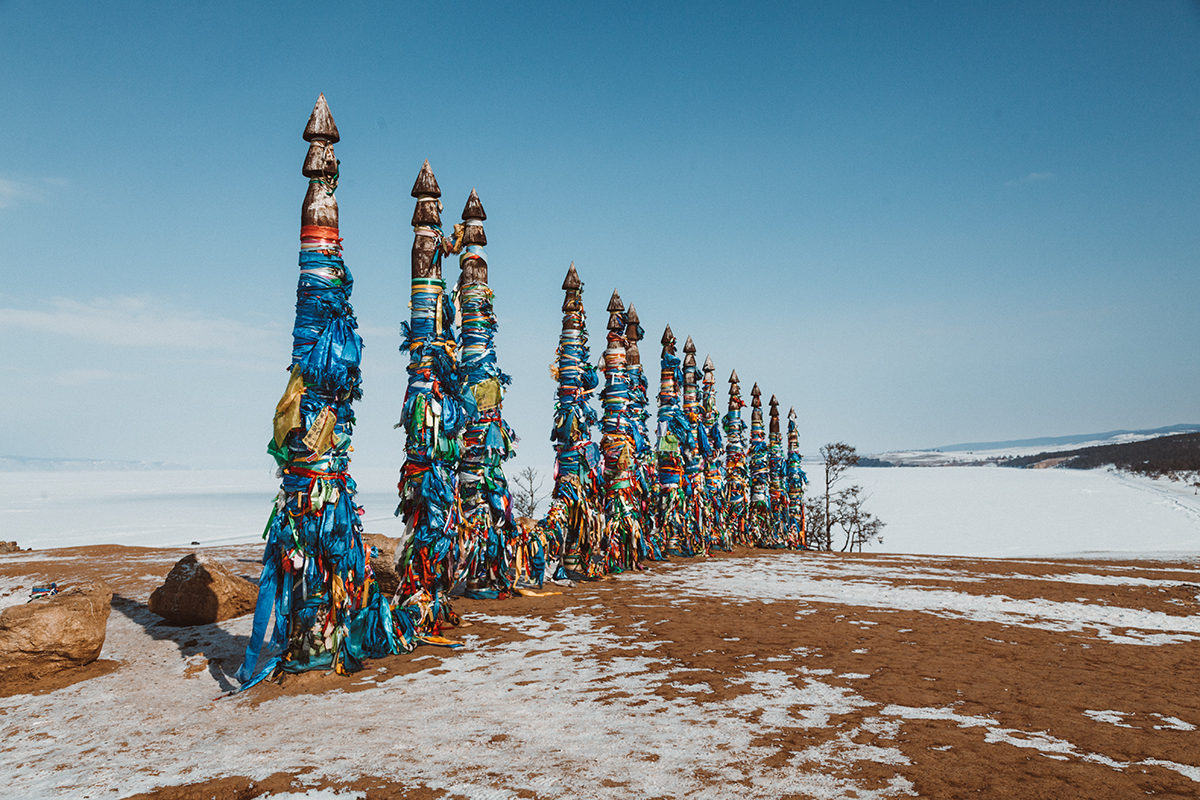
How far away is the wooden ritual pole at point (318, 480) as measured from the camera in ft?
22.3

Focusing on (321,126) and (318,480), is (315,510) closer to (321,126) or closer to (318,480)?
(318,480)

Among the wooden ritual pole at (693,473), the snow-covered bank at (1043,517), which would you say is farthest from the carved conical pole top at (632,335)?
the snow-covered bank at (1043,517)

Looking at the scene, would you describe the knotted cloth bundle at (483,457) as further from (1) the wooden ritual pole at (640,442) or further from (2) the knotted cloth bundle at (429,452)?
(1) the wooden ritual pole at (640,442)

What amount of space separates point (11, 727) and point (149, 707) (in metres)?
1.07

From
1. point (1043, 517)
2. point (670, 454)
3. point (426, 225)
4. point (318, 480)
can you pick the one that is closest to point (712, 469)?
point (670, 454)

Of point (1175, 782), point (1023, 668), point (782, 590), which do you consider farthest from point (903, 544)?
point (1175, 782)

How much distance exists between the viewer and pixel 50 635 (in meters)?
6.98

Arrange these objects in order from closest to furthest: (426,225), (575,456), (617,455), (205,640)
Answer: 1. (205,640)
2. (426,225)
3. (575,456)
4. (617,455)

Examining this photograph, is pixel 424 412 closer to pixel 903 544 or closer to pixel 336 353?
pixel 336 353

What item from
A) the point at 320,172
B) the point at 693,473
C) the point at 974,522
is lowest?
the point at 974,522

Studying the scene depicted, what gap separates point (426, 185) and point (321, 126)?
7.59 feet

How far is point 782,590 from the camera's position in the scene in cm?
1165

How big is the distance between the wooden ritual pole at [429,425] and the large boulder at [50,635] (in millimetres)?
3445

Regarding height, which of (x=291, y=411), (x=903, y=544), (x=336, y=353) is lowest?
(x=903, y=544)
